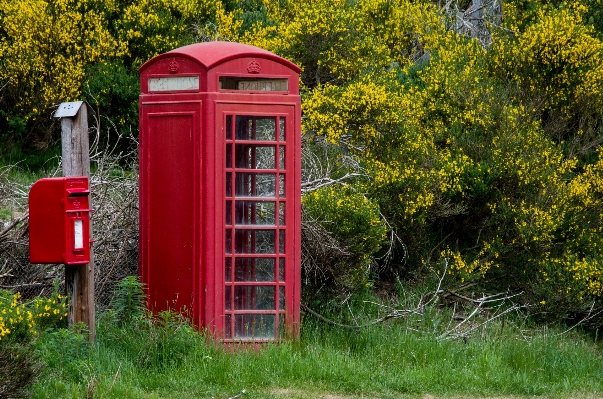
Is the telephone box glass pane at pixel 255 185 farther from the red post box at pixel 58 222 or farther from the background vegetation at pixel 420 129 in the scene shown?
the background vegetation at pixel 420 129

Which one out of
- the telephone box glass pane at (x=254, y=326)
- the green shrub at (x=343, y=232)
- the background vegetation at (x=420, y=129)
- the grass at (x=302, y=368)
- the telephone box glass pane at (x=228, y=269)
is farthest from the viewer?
the background vegetation at (x=420, y=129)

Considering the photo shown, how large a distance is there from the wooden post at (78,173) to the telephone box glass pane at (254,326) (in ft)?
3.92

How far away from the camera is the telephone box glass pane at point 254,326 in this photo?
7.77 meters

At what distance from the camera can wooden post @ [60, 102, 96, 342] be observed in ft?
23.3

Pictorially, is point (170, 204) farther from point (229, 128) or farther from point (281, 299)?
point (281, 299)

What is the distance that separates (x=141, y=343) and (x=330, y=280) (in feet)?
9.67

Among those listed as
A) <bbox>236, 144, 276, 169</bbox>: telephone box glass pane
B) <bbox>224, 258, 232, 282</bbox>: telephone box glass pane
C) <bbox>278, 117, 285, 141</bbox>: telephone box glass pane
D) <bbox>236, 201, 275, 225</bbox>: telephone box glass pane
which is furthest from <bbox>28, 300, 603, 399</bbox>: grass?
<bbox>278, 117, 285, 141</bbox>: telephone box glass pane

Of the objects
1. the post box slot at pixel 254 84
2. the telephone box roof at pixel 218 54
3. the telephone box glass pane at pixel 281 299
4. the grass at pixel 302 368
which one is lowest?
the grass at pixel 302 368

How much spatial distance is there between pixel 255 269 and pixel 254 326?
46 cm

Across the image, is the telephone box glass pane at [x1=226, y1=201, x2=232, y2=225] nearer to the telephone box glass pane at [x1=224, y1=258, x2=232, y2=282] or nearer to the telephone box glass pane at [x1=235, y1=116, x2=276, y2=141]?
the telephone box glass pane at [x1=224, y1=258, x2=232, y2=282]

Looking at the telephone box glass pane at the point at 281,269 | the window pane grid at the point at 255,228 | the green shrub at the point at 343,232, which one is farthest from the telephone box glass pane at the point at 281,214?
the green shrub at the point at 343,232

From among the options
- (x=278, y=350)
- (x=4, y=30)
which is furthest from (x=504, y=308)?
(x=4, y=30)

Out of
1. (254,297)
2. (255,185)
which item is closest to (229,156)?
(255,185)

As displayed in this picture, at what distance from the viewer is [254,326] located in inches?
307
